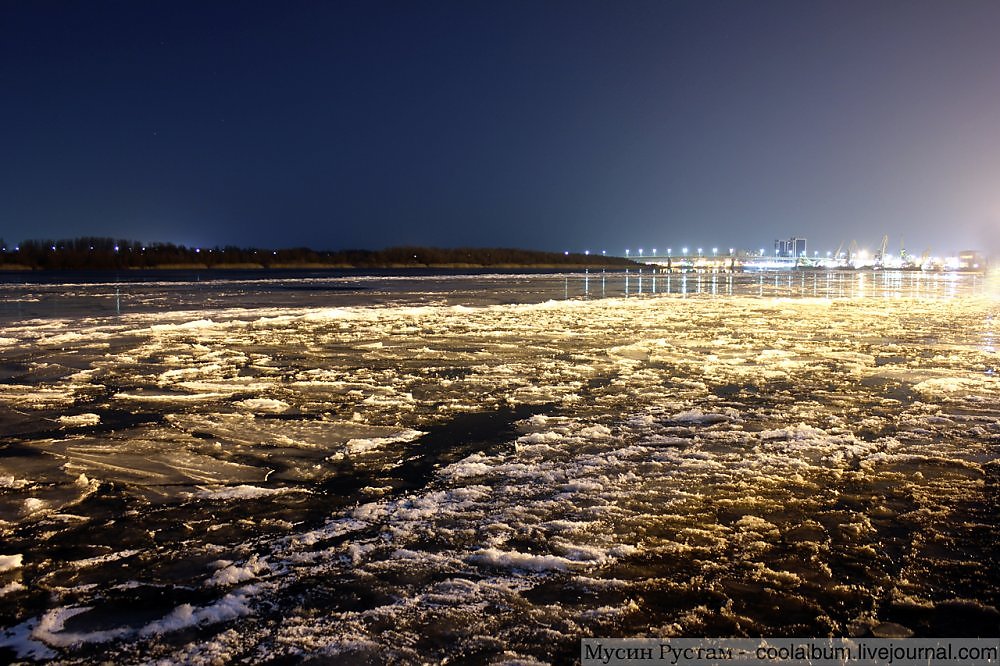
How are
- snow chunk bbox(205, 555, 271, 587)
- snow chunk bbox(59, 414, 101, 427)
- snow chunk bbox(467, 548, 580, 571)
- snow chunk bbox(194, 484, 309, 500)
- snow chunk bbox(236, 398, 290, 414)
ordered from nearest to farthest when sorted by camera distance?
snow chunk bbox(205, 555, 271, 587) → snow chunk bbox(467, 548, 580, 571) → snow chunk bbox(194, 484, 309, 500) → snow chunk bbox(59, 414, 101, 427) → snow chunk bbox(236, 398, 290, 414)

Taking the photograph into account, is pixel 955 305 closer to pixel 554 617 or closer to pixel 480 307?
pixel 480 307

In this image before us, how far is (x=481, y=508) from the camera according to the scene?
389cm

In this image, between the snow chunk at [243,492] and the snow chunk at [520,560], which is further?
the snow chunk at [243,492]

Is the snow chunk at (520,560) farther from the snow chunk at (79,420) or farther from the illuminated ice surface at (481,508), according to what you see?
the snow chunk at (79,420)

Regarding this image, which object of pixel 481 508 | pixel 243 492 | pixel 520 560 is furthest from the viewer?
pixel 243 492

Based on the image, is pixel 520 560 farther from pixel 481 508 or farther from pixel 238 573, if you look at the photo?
pixel 238 573

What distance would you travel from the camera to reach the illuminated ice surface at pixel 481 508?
2.68 m

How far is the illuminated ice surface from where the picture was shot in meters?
2.68

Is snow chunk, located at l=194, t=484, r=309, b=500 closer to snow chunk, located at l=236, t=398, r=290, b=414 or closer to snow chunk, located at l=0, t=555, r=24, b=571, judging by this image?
snow chunk, located at l=0, t=555, r=24, b=571

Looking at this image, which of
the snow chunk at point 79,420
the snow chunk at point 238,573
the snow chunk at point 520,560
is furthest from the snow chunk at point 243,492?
the snow chunk at point 79,420

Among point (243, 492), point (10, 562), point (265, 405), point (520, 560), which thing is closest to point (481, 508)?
point (520, 560)

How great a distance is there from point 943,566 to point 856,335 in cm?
1099

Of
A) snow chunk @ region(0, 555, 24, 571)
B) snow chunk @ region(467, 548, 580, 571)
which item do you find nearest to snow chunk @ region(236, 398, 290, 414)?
snow chunk @ region(0, 555, 24, 571)

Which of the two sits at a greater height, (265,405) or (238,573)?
(265,405)
